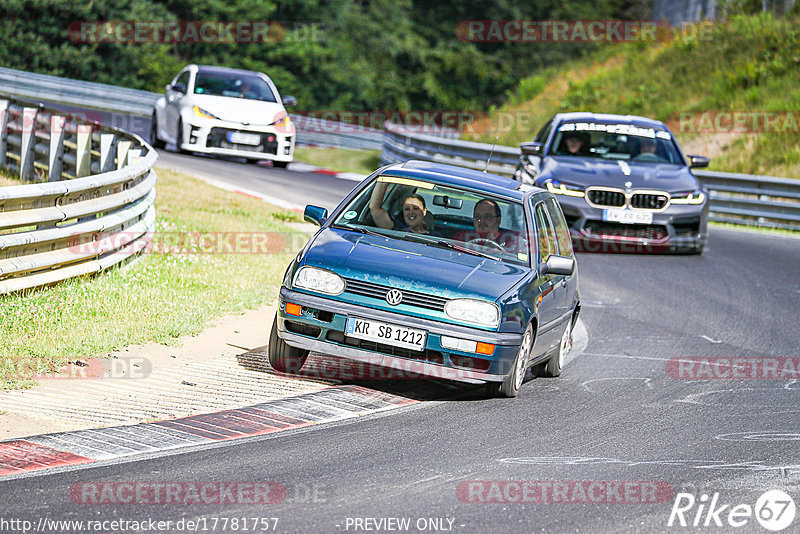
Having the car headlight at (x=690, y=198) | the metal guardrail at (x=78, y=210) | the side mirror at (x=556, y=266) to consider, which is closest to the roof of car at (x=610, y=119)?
the car headlight at (x=690, y=198)

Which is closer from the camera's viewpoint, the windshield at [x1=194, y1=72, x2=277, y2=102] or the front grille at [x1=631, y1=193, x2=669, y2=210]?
the front grille at [x1=631, y1=193, x2=669, y2=210]

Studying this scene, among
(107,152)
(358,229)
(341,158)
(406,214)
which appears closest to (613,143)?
(107,152)

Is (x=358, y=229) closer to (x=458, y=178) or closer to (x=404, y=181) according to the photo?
(x=404, y=181)

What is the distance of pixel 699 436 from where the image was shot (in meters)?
7.34

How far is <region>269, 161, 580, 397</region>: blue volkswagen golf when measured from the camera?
761cm

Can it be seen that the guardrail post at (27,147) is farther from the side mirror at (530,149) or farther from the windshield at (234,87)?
the side mirror at (530,149)

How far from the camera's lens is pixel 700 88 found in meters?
32.7

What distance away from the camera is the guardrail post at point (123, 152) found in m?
13.6

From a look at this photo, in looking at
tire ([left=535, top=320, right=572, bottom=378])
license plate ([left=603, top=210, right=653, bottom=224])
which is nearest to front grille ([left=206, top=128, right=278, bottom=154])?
license plate ([left=603, top=210, right=653, bottom=224])

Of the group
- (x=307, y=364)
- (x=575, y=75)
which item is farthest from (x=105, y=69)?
(x=307, y=364)

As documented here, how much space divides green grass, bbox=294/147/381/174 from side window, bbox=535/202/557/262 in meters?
21.6

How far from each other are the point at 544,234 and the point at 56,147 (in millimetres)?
9932

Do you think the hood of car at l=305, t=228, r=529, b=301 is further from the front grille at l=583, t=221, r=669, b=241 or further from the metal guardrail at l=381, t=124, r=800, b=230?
the metal guardrail at l=381, t=124, r=800, b=230

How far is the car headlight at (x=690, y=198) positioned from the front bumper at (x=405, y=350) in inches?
309
